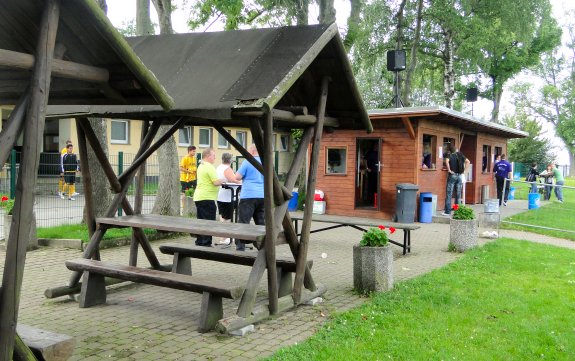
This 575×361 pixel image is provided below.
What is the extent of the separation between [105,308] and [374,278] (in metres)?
3.30

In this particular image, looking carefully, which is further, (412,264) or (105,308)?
(412,264)

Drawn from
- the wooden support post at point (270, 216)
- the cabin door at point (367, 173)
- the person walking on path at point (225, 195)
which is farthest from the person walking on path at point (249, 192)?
the cabin door at point (367, 173)

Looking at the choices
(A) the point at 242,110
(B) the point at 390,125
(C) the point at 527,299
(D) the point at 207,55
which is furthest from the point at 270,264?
(B) the point at 390,125

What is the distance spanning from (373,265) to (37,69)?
505cm

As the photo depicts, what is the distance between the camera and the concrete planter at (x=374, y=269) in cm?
746

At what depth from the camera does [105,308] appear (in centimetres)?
674

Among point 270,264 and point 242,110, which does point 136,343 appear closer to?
point 270,264

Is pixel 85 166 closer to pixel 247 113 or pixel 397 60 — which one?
pixel 247 113

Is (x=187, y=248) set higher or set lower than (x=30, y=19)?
lower

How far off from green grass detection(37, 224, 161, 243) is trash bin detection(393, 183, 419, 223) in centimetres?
713

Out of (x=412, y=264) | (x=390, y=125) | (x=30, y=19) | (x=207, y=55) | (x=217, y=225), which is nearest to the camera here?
(x=30, y=19)

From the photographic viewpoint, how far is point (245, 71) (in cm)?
607

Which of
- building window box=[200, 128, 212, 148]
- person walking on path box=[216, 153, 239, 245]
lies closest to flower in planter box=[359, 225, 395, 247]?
person walking on path box=[216, 153, 239, 245]

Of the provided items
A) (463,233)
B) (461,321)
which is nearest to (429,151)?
(463,233)
